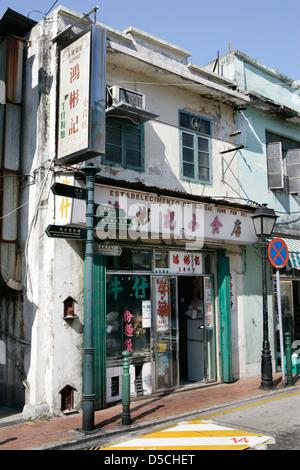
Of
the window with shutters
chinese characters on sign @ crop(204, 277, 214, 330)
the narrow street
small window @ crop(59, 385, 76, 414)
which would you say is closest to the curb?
the narrow street

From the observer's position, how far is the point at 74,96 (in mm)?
8391

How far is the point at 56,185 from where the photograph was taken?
7250 millimetres

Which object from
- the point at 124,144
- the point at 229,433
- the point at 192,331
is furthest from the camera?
the point at 192,331

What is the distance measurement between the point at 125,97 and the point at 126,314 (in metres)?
4.67

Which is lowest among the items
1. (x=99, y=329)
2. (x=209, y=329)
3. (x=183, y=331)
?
(x=183, y=331)

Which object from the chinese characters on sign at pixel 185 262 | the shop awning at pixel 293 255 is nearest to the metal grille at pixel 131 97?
the chinese characters on sign at pixel 185 262

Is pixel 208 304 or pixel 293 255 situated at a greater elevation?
pixel 293 255

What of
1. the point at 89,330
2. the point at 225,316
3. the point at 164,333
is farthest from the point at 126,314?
the point at 225,316

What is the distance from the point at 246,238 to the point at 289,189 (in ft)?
11.8

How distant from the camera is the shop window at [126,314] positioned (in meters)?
9.61

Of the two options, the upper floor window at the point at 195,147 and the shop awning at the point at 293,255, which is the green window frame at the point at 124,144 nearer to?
the upper floor window at the point at 195,147

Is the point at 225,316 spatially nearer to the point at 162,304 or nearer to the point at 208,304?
the point at 208,304
